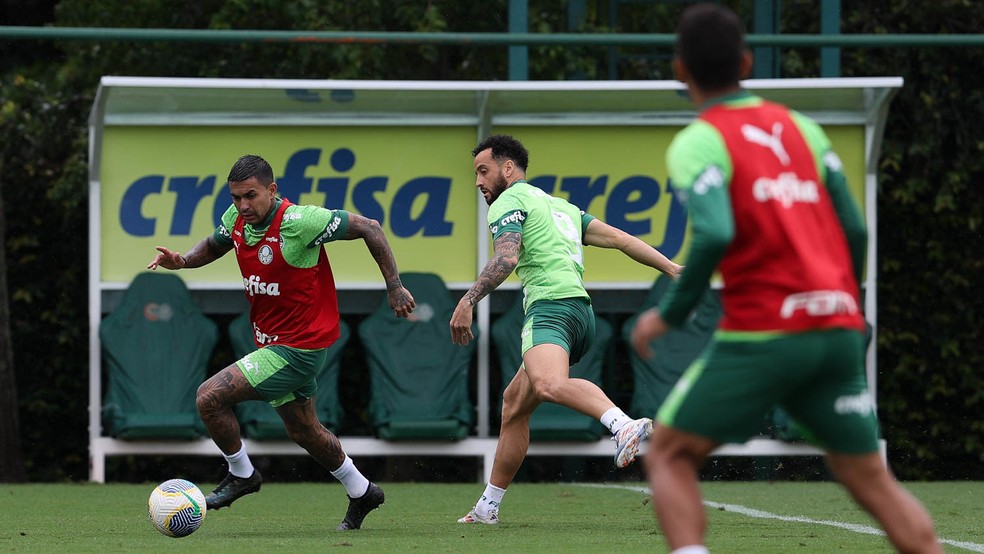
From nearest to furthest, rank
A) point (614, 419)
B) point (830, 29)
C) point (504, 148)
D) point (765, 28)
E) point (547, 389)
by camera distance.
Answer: point (614, 419) → point (547, 389) → point (504, 148) → point (830, 29) → point (765, 28)

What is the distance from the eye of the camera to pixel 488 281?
24.3 feet

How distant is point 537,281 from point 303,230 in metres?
1.20

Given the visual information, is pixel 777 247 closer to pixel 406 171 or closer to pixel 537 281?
pixel 537 281

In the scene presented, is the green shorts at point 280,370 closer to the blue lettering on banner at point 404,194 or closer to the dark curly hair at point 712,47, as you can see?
the dark curly hair at point 712,47

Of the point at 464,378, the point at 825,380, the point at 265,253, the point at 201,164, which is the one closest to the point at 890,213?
the point at 464,378

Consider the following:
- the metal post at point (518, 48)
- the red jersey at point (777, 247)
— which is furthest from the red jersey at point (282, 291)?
the metal post at point (518, 48)

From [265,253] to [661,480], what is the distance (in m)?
4.04

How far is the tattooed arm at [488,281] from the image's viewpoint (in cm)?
721

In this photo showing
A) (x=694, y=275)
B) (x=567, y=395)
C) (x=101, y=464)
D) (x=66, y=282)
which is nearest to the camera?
(x=694, y=275)

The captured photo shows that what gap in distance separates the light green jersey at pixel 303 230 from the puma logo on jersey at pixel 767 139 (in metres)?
3.78

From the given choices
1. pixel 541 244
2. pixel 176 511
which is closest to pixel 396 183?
pixel 541 244

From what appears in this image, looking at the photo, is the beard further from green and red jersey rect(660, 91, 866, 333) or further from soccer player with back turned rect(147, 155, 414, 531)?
green and red jersey rect(660, 91, 866, 333)

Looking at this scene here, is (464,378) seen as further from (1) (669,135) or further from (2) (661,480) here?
(2) (661,480)

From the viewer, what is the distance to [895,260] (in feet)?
47.1
